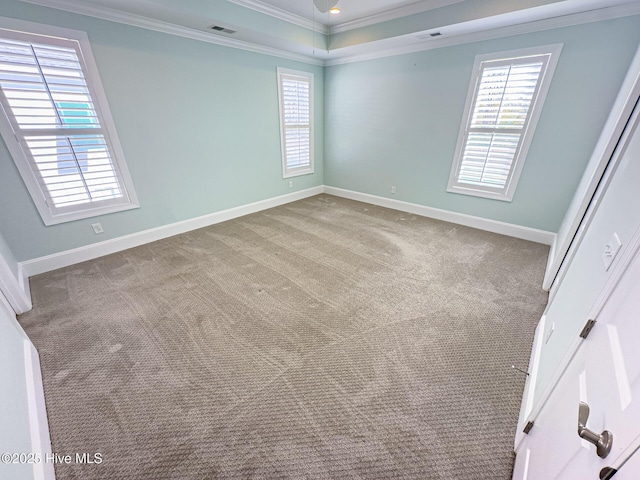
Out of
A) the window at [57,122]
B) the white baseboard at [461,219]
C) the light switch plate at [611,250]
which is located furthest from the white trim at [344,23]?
the light switch plate at [611,250]

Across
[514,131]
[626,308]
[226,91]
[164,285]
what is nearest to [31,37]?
[226,91]

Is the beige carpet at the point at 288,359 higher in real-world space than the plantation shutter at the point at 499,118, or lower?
lower

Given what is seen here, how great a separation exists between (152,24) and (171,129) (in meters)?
1.00

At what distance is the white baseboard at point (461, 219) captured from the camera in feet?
10.7

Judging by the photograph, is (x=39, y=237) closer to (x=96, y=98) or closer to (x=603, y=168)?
(x=96, y=98)

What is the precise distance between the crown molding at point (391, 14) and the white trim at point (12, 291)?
4.52m

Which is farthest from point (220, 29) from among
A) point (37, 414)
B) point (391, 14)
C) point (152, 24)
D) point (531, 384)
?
point (531, 384)

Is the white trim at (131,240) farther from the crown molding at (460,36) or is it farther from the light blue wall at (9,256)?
the crown molding at (460,36)

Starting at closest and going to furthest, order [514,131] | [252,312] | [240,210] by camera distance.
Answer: [252,312] → [514,131] → [240,210]

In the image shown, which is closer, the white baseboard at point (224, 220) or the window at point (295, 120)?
the white baseboard at point (224, 220)

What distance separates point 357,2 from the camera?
9.61 ft

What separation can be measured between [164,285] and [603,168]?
3.74 m

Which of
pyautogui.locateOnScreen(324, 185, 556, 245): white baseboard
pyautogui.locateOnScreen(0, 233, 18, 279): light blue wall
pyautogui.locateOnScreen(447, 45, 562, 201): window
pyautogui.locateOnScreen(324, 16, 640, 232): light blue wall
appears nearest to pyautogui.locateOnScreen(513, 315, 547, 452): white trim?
pyautogui.locateOnScreen(324, 185, 556, 245): white baseboard

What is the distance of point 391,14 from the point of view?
10.3ft
